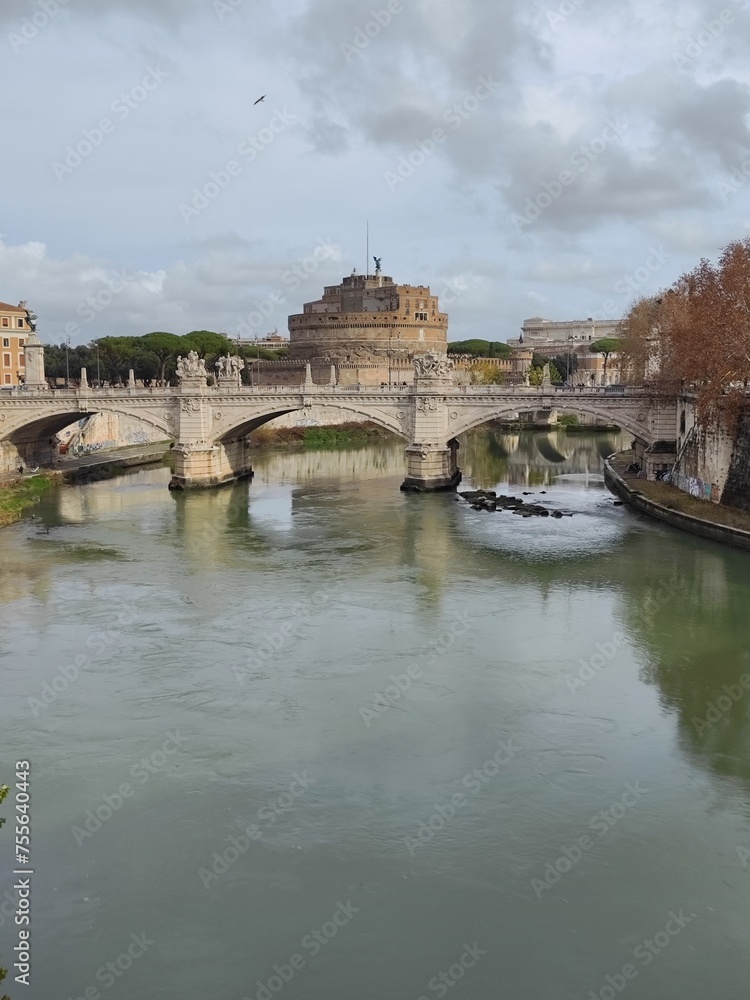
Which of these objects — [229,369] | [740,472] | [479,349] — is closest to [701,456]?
[740,472]

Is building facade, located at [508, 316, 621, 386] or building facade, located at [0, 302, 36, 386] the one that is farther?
building facade, located at [508, 316, 621, 386]

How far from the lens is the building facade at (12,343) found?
135 feet

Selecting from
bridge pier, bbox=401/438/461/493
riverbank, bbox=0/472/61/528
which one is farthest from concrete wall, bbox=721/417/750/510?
riverbank, bbox=0/472/61/528

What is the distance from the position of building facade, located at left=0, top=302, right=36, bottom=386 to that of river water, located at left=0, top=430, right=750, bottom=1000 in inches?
972

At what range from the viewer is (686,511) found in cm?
2158

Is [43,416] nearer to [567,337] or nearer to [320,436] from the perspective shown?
[320,436]

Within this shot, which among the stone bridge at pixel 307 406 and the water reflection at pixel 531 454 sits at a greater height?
the stone bridge at pixel 307 406

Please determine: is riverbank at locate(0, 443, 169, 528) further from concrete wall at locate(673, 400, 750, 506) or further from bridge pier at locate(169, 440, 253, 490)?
concrete wall at locate(673, 400, 750, 506)

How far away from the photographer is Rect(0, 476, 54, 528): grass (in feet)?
79.3

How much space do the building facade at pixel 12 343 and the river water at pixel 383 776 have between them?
972 inches

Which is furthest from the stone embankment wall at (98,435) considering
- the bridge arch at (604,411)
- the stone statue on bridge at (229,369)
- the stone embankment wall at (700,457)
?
the stone embankment wall at (700,457)

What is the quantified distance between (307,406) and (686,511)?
41.2 ft

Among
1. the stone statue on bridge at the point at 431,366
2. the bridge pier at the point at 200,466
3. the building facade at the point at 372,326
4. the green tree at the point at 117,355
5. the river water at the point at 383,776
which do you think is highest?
the building facade at the point at 372,326

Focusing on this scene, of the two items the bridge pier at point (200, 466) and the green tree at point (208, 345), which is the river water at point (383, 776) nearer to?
the bridge pier at point (200, 466)
